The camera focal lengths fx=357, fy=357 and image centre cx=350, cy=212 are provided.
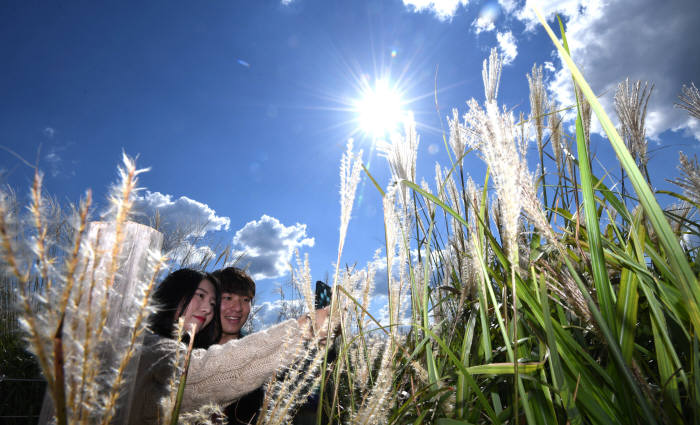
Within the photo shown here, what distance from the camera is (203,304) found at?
A: 10.4 feet

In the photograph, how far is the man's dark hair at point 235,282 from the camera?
3545 millimetres

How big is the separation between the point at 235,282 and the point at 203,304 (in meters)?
0.45

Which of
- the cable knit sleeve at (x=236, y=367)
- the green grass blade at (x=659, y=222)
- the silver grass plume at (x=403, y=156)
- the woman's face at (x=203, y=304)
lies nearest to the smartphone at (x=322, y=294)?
the cable knit sleeve at (x=236, y=367)

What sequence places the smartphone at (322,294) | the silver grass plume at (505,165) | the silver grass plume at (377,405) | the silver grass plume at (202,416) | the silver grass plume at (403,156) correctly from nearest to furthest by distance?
the silver grass plume at (505,165) → the silver grass plume at (202,416) → the silver grass plume at (377,405) → the silver grass plume at (403,156) → the smartphone at (322,294)

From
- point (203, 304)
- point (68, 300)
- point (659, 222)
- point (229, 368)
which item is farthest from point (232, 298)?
point (659, 222)

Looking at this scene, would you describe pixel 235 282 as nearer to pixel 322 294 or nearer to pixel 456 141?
pixel 322 294

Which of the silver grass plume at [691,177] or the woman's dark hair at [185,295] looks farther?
the woman's dark hair at [185,295]

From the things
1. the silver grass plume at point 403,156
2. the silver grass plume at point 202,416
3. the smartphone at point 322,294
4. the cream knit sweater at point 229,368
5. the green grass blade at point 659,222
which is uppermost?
the silver grass plume at point 403,156

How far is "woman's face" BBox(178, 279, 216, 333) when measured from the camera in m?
3.06

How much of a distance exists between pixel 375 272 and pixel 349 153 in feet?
1.67

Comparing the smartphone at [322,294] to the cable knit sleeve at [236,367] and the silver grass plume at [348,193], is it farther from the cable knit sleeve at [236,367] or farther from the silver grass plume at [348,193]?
the silver grass plume at [348,193]

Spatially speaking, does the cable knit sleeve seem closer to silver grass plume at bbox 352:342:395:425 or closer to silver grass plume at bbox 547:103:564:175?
silver grass plume at bbox 352:342:395:425

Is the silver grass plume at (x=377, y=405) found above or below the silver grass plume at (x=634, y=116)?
below

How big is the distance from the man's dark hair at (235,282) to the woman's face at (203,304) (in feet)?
0.82
